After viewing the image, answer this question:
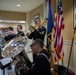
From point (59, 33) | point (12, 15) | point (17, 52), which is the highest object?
point (12, 15)

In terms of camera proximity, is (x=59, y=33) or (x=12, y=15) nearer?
(x=59, y=33)

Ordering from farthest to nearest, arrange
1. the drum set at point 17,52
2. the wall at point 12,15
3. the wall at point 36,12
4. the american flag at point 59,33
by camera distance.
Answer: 1. the wall at point 12,15
2. the wall at point 36,12
3. the american flag at point 59,33
4. the drum set at point 17,52

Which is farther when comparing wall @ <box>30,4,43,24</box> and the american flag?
wall @ <box>30,4,43,24</box>

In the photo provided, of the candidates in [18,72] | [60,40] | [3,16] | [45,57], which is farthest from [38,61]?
[3,16]

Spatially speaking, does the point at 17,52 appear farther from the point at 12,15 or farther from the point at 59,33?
the point at 12,15

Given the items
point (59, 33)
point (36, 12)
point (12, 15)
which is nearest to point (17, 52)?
point (59, 33)

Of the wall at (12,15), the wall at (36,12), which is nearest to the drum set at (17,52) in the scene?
the wall at (36,12)

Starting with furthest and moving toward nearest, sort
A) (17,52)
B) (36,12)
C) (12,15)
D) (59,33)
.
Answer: (12,15) < (36,12) < (59,33) < (17,52)

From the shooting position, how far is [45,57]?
1681 mm

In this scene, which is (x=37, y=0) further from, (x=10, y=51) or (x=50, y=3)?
(x=10, y=51)

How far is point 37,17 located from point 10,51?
6.24 m

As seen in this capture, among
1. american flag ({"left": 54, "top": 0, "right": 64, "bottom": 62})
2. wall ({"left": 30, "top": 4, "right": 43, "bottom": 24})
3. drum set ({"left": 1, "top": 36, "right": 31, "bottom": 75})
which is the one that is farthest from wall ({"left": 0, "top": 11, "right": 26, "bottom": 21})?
drum set ({"left": 1, "top": 36, "right": 31, "bottom": 75})

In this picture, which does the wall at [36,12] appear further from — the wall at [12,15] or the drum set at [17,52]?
the drum set at [17,52]

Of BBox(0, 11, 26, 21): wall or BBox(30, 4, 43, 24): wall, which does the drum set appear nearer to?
BBox(30, 4, 43, 24): wall
